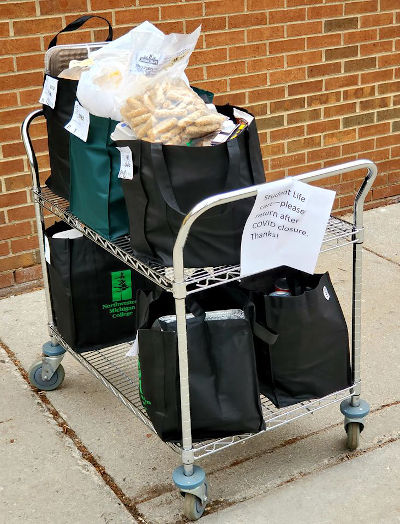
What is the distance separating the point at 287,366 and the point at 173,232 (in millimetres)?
602

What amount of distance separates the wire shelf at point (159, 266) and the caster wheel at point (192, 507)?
67 centimetres

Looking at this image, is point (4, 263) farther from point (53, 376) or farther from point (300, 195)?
point (300, 195)

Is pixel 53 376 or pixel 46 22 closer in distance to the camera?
pixel 53 376

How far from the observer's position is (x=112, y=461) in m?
3.05

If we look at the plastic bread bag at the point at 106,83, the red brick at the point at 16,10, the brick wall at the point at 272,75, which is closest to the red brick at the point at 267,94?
the brick wall at the point at 272,75

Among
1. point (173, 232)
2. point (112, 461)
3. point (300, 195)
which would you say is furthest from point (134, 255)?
point (112, 461)

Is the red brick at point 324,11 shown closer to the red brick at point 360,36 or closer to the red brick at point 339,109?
the red brick at point 360,36

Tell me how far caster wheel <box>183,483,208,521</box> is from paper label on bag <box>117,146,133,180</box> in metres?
1.04

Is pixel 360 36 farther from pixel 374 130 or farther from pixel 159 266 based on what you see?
pixel 159 266

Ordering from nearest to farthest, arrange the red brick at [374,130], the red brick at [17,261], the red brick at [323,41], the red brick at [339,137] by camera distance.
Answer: the red brick at [17,261], the red brick at [323,41], the red brick at [339,137], the red brick at [374,130]

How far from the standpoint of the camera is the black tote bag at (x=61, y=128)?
9.74 ft

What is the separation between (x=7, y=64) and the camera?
4023 mm

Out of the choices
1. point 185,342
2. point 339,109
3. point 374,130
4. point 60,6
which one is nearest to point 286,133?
point 339,109

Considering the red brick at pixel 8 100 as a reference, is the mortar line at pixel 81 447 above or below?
below
